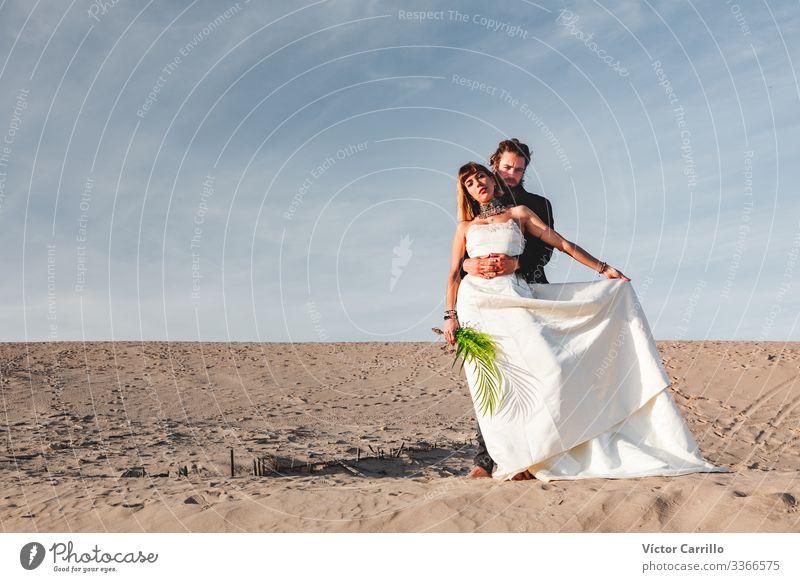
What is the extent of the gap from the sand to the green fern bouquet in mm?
776

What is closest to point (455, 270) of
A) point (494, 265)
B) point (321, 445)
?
point (494, 265)

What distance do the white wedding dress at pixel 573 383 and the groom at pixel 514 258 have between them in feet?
0.35

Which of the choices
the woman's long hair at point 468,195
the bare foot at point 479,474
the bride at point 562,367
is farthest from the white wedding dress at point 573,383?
the bare foot at point 479,474

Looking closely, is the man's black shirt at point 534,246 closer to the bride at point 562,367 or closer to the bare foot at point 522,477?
the bride at point 562,367

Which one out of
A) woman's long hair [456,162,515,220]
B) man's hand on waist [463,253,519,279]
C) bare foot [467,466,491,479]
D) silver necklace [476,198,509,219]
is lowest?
bare foot [467,466,491,479]

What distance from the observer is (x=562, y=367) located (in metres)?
6.30

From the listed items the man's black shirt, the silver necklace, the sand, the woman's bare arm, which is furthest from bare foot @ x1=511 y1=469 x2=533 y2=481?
the silver necklace

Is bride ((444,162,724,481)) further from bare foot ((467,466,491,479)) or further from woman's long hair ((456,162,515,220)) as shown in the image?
bare foot ((467,466,491,479))

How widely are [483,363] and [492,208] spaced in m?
1.64

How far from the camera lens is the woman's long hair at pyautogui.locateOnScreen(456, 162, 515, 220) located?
683 cm

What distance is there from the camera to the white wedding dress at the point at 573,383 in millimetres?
6102

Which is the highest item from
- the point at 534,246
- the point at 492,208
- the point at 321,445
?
the point at 492,208

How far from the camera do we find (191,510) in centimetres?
581

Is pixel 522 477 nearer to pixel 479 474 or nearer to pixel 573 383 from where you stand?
pixel 479 474
